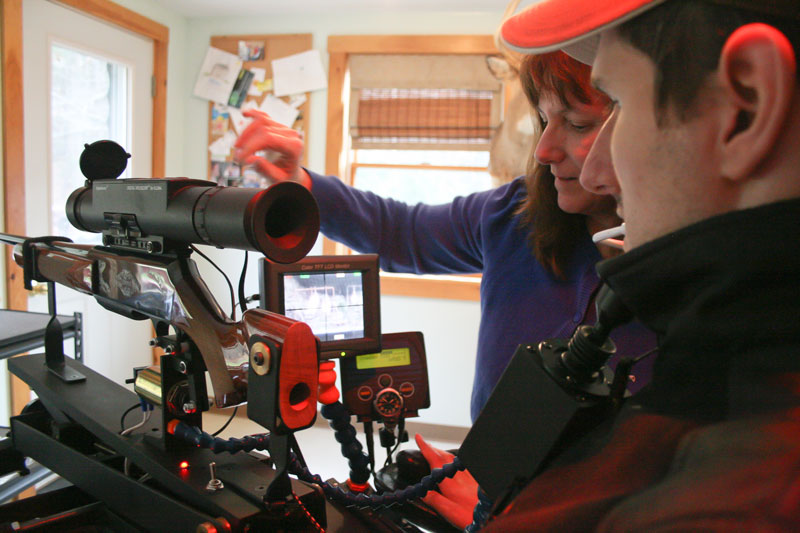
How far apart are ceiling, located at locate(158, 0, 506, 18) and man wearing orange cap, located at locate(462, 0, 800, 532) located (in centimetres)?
307

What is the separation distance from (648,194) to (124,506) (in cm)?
69

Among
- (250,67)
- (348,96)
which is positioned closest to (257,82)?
(250,67)

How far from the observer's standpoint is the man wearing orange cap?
306 millimetres

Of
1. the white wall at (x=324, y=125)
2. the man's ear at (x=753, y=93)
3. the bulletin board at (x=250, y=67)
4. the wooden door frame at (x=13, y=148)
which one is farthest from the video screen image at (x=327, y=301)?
the bulletin board at (x=250, y=67)

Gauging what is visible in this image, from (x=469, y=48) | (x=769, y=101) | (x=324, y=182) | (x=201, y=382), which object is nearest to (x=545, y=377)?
(x=769, y=101)

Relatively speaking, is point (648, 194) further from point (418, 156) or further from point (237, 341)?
point (418, 156)

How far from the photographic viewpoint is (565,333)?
1.02 meters

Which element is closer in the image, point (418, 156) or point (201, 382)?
point (201, 382)

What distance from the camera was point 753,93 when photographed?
336 millimetres

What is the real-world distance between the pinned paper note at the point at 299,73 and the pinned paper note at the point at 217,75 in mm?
283

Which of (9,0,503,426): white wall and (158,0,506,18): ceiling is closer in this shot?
(158,0,506,18): ceiling

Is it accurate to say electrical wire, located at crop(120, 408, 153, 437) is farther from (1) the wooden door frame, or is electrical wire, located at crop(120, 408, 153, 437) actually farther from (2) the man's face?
(1) the wooden door frame

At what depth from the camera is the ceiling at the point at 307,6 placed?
10.4 feet

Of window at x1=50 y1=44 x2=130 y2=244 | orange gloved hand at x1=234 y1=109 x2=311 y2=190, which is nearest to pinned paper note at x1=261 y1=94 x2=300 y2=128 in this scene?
window at x1=50 y1=44 x2=130 y2=244
